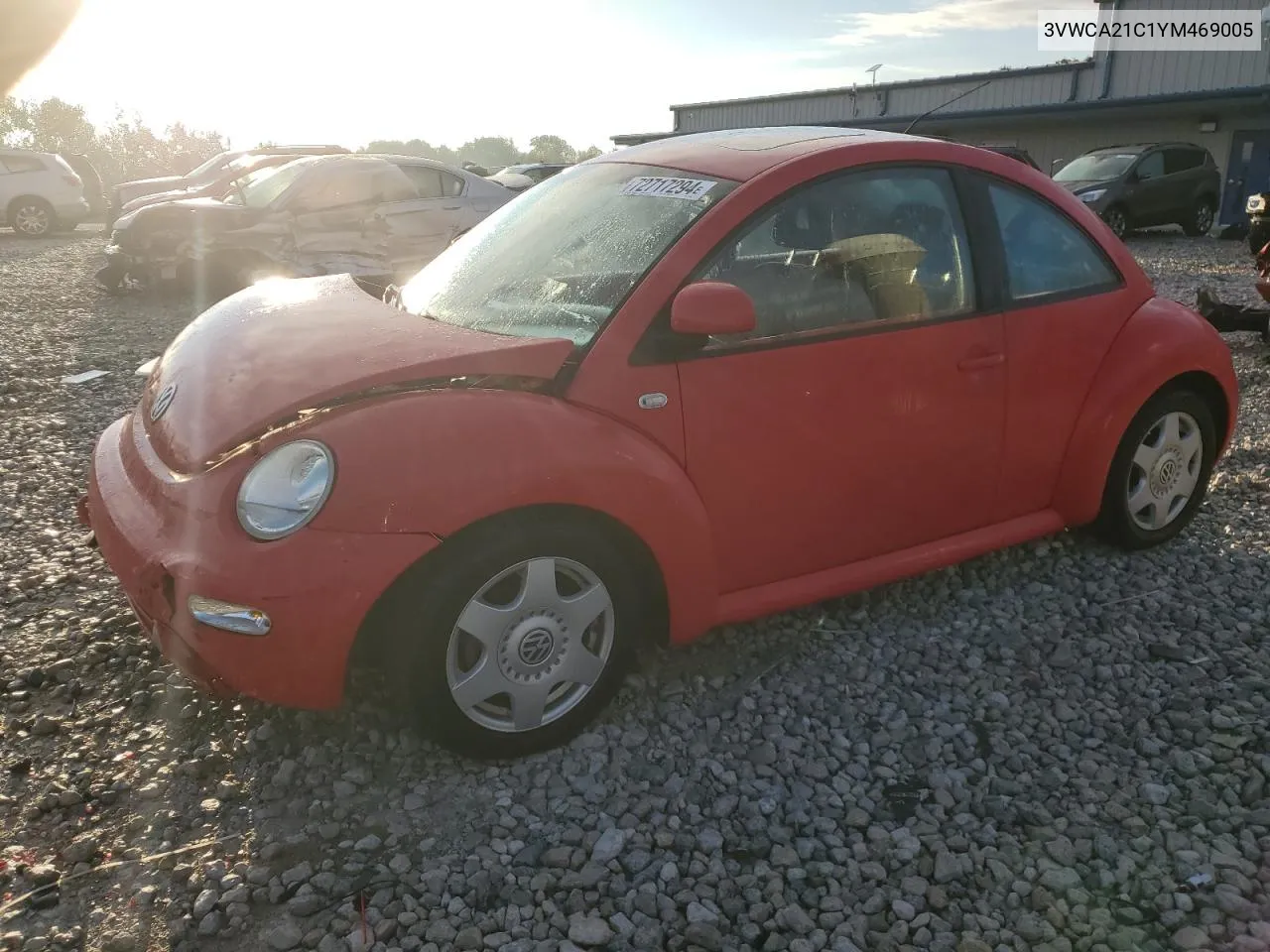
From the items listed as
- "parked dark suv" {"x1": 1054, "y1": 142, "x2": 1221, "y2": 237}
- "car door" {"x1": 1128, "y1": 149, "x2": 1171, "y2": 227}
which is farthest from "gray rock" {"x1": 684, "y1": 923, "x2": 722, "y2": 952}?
"car door" {"x1": 1128, "y1": 149, "x2": 1171, "y2": 227}

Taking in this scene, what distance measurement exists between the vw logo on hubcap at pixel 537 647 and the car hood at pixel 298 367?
708mm

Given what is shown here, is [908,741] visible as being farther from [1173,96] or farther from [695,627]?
[1173,96]

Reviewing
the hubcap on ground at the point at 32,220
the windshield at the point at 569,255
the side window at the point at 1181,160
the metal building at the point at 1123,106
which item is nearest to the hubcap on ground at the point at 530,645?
the windshield at the point at 569,255

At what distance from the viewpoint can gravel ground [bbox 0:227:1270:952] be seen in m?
2.23

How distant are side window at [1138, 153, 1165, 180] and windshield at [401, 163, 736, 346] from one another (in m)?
17.0

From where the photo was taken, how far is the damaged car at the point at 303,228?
10188 millimetres

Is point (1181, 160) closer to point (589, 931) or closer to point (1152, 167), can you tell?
point (1152, 167)

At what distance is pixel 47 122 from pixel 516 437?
236ft

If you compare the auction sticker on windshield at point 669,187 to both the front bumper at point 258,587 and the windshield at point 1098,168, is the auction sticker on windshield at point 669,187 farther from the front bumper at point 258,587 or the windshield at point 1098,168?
the windshield at point 1098,168

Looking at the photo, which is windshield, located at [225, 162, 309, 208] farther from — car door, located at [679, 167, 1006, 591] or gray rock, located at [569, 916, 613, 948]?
gray rock, located at [569, 916, 613, 948]

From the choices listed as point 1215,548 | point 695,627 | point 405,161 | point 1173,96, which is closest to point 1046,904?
point 695,627

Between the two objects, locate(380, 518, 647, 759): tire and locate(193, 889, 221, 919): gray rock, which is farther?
locate(380, 518, 647, 759): tire

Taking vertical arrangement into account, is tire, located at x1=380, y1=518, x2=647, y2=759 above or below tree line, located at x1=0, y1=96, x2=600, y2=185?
below

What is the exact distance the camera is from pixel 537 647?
267 cm
